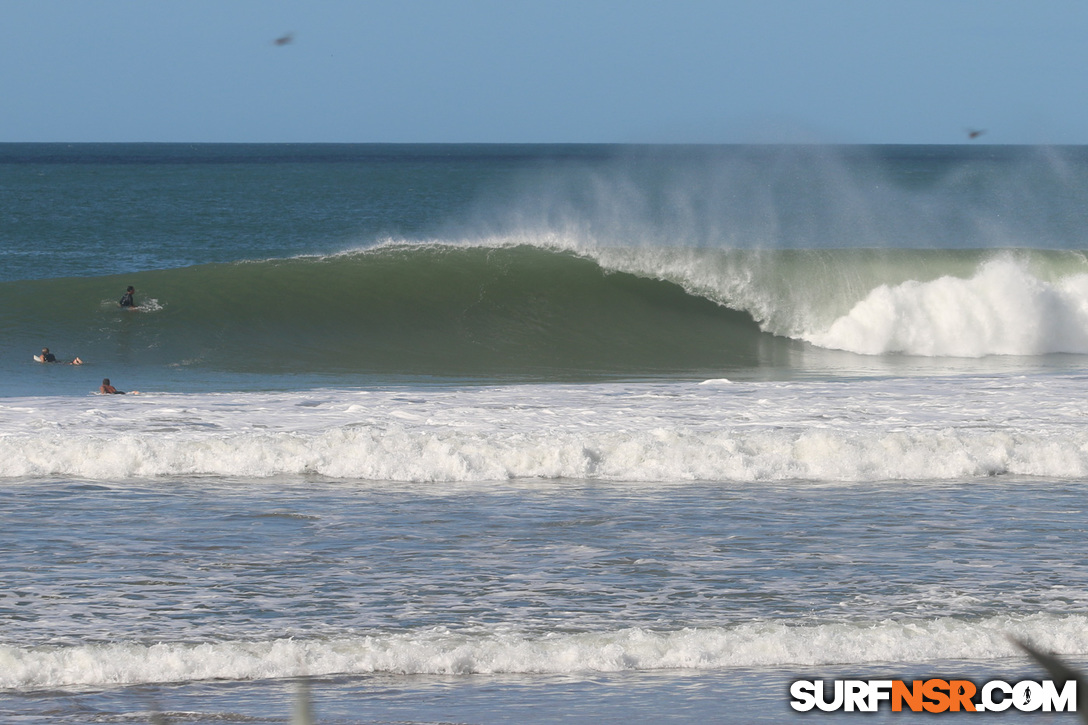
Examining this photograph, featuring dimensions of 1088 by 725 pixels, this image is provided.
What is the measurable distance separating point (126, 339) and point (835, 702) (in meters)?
16.3

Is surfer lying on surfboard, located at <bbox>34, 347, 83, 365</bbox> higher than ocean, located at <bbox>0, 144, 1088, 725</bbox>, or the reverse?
surfer lying on surfboard, located at <bbox>34, 347, 83, 365</bbox>

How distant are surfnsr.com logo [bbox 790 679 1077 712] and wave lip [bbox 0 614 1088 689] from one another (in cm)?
27

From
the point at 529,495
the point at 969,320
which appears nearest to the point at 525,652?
the point at 529,495

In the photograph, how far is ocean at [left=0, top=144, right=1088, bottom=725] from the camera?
17.3ft

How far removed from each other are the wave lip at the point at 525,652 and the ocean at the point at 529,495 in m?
0.02

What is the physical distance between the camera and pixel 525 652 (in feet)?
17.6

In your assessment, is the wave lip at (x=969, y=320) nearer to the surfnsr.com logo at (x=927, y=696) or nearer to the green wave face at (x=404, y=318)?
the green wave face at (x=404, y=318)

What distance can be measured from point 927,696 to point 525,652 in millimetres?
1661

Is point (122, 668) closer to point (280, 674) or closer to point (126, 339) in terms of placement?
point (280, 674)

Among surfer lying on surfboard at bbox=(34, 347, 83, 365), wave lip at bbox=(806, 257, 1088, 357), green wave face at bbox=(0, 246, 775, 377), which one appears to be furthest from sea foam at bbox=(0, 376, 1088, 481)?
wave lip at bbox=(806, 257, 1088, 357)

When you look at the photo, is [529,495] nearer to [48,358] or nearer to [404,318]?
[48,358]

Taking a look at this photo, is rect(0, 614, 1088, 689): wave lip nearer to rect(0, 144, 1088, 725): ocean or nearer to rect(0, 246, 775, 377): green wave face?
rect(0, 144, 1088, 725): ocean

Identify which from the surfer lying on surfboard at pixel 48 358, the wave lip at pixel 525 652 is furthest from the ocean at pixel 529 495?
the surfer lying on surfboard at pixel 48 358

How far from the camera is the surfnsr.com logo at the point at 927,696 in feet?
15.7
